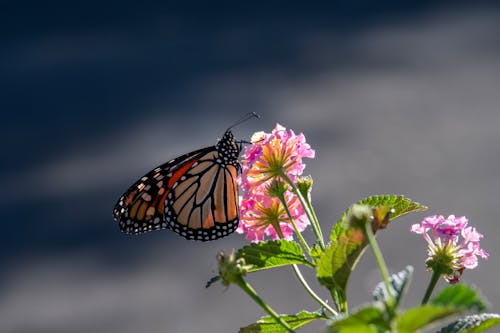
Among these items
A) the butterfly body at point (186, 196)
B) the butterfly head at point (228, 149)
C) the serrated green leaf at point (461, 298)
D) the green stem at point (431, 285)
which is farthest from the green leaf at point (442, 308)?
the butterfly head at point (228, 149)

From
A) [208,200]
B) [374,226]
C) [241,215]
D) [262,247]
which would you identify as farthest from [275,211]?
[208,200]

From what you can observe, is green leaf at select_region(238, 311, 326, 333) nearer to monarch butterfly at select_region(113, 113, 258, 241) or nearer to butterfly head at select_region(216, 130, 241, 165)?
A: monarch butterfly at select_region(113, 113, 258, 241)

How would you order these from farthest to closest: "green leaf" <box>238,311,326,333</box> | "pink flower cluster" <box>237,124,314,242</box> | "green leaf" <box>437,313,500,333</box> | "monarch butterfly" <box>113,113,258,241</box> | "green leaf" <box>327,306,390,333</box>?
1. "monarch butterfly" <box>113,113,258,241</box>
2. "pink flower cluster" <box>237,124,314,242</box>
3. "green leaf" <box>238,311,326,333</box>
4. "green leaf" <box>437,313,500,333</box>
5. "green leaf" <box>327,306,390,333</box>

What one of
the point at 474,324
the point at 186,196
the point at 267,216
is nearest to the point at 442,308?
the point at 474,324

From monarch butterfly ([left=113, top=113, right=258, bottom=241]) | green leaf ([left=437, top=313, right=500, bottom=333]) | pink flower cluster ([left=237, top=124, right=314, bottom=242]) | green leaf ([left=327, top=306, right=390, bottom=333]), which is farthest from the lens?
monarch butterfly ([left=113, top=113, right=258, bottom=241])

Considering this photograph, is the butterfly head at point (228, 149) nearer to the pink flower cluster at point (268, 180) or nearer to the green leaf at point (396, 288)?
the pink flower cluster at point (268, 180)

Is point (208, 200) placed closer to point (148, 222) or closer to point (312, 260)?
point (148, 222)

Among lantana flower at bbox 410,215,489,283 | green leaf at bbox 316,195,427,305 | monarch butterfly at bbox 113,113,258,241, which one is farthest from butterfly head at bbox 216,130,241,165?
green leaf at bbox 316,195,427,305
